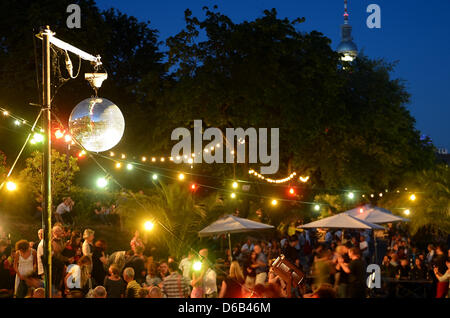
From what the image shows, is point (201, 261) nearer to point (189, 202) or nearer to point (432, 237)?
point (189, 202)

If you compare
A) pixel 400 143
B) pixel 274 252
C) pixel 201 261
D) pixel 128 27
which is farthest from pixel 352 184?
pixel 201 261

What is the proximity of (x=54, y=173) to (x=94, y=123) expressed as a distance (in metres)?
12.7

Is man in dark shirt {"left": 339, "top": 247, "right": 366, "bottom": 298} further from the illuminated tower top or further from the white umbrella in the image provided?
the illuminated tower top

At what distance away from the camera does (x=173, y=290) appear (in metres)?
9.31

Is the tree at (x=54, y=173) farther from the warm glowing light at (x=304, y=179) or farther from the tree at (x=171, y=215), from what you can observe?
the warm glowing light at (x=304, y=179)

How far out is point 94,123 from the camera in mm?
6172

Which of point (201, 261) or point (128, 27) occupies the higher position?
point (128, 27)

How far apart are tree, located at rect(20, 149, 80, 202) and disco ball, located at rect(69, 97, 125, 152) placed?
40.4 feet

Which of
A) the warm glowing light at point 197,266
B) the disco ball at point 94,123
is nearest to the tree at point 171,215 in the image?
the warm glowing light at point 197,266

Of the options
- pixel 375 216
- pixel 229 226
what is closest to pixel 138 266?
pixel 229 226

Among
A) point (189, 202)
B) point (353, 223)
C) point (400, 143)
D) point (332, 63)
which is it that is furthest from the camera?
point (400, 143)

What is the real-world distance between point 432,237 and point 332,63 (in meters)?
8.67

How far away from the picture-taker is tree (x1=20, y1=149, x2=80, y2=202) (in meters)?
18.2
